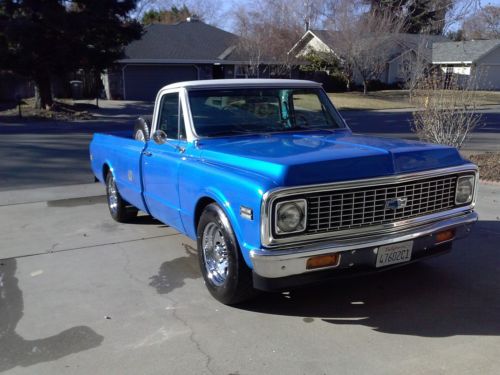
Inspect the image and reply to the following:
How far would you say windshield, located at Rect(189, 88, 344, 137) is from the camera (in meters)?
5.27

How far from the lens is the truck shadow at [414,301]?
417cm

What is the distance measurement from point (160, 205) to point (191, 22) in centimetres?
3908

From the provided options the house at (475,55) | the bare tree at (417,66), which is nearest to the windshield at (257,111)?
the bare tree at (417,66)

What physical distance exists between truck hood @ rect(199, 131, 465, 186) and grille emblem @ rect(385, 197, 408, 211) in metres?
0.22

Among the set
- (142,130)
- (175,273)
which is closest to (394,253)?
(175,273)

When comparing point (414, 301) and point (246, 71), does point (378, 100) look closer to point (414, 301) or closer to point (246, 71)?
point (246, 71)

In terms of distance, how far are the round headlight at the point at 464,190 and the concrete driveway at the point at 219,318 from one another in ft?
2.72

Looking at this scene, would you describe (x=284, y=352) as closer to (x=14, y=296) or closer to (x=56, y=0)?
(x=14, y=296)

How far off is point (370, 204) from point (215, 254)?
4.57ft

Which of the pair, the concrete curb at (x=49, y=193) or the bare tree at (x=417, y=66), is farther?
the bare tree at (x=417, y=66)

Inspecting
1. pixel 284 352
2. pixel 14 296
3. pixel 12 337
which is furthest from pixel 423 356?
pixel 14 296

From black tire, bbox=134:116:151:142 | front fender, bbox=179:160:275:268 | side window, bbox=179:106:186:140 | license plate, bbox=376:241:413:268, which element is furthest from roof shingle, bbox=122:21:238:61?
license plate, bbox=376:241:413:268

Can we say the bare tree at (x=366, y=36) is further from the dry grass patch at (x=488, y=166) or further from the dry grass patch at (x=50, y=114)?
the dry grass patch at (x=488, y=166)

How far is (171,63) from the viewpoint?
121ft
